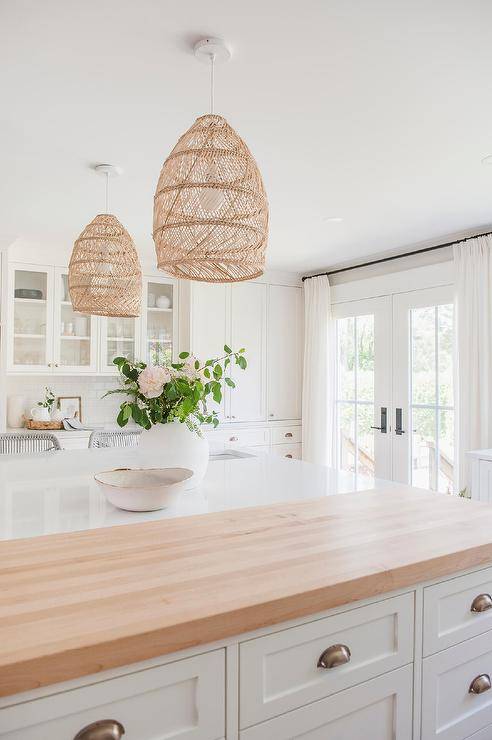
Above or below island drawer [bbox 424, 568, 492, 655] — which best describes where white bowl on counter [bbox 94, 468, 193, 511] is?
above

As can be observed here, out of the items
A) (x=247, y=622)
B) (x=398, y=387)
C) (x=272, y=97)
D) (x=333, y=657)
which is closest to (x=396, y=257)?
(x=398, y=387)

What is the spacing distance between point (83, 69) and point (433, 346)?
320 centimetres

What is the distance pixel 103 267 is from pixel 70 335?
7.47ft

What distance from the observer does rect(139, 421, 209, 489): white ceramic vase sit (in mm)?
1824

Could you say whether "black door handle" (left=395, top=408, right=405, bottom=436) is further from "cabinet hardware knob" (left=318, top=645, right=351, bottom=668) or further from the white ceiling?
"cabinet hardware knob" (left=318, top=645, right=351, bottom=668)

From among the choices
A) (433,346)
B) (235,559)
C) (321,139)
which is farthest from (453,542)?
(433,346)

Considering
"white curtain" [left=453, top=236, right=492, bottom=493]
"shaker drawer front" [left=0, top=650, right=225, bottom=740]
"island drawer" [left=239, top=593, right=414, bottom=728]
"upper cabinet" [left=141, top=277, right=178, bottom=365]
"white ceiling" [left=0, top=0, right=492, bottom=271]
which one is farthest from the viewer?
"upper cabinet" [left=141, top=277, right=178, bottom=365]

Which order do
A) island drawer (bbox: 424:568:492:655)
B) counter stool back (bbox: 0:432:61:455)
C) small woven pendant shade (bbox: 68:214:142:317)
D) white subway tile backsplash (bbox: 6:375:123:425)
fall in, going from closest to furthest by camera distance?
island drawer (bbox: 424:568:492:655) → small woven pendant shade (bbox: 68:214:142:317) → counter stool back (bbox: 0:432:61:455) → white subway tile backsplash (bbox: 6:375:123:425)

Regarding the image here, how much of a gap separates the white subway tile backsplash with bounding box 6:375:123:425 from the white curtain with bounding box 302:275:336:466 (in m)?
1.82

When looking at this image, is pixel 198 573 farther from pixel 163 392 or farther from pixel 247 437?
pixel 247 437

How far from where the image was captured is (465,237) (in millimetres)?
4000

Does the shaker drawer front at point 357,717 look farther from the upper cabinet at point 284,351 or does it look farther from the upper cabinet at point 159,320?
A: the upper cabinet at point 284,351

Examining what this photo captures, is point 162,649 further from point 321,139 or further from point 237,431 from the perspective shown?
point 237,431

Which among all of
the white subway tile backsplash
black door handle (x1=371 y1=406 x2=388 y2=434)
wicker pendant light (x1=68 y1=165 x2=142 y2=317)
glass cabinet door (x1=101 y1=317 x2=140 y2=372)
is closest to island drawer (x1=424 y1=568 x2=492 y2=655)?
wicker pendant light (x1=68 y1=165 x2=142 y2=317)
